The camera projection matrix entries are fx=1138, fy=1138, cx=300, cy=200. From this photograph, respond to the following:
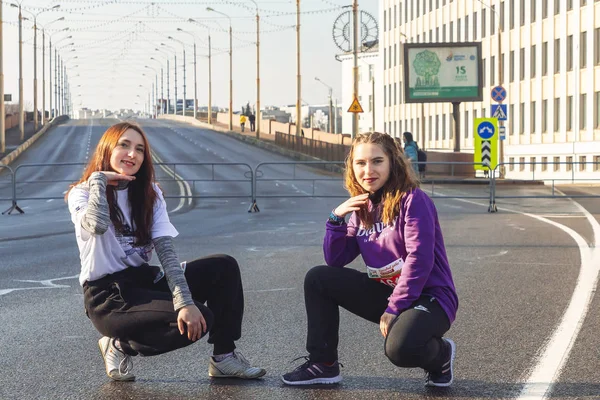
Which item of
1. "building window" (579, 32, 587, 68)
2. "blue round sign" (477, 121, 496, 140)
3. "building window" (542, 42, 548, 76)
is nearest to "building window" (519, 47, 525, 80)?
"building window" (542, 42, 548, 76)

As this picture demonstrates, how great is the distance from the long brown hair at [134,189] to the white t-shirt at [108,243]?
31 mm

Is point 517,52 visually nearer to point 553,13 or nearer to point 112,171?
point 553,13

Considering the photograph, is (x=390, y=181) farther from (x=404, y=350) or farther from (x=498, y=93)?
(x=498, y=93)

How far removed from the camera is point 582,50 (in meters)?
58.0

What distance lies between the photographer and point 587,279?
35.9 ft

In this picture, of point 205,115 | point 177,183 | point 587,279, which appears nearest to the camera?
point 587,279

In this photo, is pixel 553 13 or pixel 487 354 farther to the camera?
pixel 553 13

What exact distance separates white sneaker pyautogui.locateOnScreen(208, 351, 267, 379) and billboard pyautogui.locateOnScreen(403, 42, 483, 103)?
161 ft

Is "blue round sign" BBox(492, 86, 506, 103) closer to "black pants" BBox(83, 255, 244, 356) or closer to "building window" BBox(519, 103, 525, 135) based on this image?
"building window" BBox(519, 103, 525, 135)

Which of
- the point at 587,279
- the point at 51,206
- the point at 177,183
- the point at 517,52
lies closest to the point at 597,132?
the point at 517,52

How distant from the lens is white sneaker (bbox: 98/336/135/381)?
589cm

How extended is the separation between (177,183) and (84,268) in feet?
115

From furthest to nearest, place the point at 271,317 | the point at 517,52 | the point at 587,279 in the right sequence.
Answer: the point at 517,52
the point at 587,279
the point at 271,317

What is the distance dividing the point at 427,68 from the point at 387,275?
49883 mm
